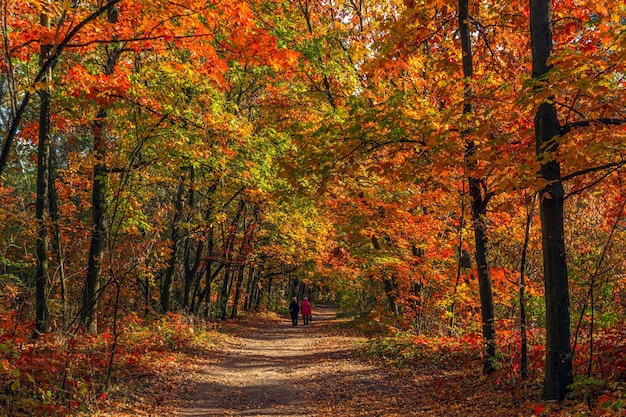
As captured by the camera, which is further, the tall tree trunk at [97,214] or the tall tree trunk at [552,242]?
the tall tree trunk at [97,214]

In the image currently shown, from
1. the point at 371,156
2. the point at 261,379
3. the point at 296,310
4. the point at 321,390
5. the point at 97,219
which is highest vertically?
the point at 371,156

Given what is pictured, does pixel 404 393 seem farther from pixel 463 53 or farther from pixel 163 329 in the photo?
pixel 163 329

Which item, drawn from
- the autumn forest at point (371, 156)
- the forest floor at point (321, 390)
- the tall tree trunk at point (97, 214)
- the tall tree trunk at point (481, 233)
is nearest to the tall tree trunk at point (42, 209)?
the autumn forest at point (371, 156)

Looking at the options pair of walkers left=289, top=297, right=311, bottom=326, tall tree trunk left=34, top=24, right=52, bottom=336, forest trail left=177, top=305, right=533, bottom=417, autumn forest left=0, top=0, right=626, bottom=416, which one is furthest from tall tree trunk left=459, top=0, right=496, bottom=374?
pair of walkers left=289, top=297, right=311, bottom=326

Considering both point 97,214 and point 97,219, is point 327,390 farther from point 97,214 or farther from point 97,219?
point 97,214

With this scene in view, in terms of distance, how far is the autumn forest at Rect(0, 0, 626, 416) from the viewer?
592 centimetres

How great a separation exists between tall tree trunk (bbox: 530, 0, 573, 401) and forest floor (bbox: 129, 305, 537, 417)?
24.0 inches

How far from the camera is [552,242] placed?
5957mm

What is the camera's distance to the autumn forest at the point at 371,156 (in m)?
5.92

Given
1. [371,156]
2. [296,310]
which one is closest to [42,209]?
[371,156]

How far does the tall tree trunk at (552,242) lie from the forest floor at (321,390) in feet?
2.00

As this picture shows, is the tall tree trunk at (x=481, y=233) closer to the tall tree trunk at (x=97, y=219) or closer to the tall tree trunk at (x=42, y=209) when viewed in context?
the tall tree trunk at (x=42, y=209)

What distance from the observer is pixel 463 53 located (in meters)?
8.22

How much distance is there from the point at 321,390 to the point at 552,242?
575 centimetres
